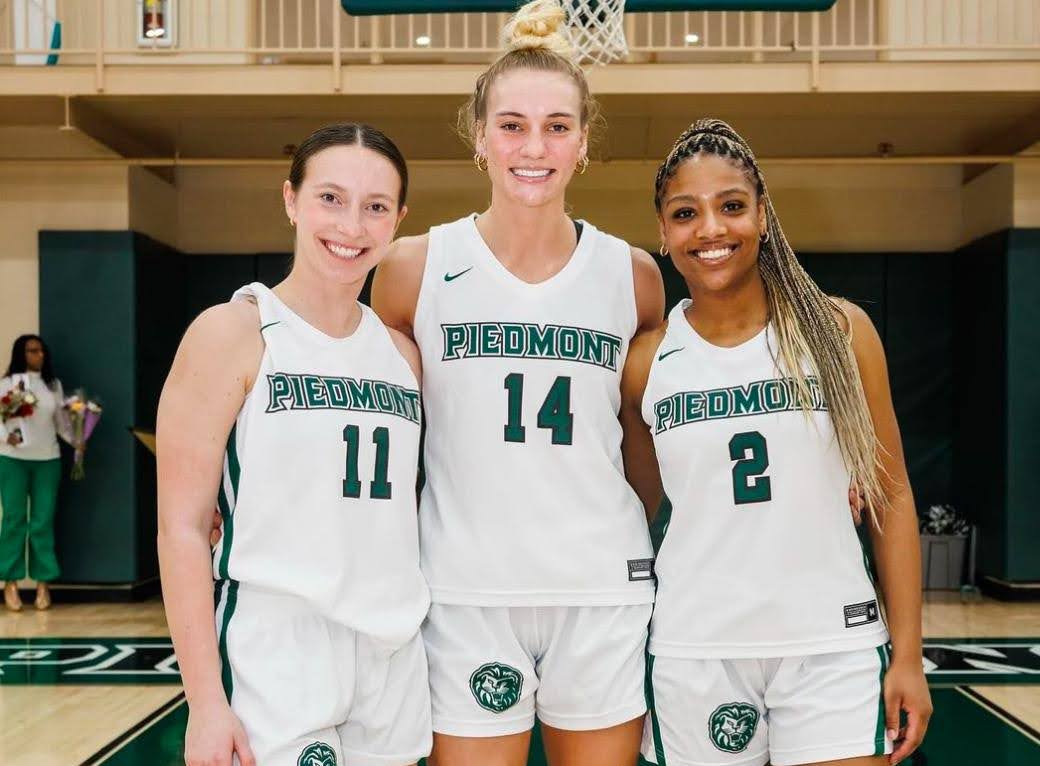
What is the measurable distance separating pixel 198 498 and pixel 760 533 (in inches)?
40.0

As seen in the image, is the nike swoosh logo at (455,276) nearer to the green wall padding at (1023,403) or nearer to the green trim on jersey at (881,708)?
the green trim on jersey at (881,708)

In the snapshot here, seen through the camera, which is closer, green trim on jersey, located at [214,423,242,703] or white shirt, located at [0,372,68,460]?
green trim on jersey, located at [214,423,242,703]

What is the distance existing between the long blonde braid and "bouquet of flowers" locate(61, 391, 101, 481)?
6357 millimetres

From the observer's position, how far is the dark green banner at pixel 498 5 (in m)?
5.04

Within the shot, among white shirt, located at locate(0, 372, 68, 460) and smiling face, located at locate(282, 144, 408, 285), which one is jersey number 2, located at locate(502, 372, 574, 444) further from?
white shirt, located at locate(0, 372, 68, 460)

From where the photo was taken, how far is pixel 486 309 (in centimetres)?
224

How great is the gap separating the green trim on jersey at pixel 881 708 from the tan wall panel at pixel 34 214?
7.26 meters

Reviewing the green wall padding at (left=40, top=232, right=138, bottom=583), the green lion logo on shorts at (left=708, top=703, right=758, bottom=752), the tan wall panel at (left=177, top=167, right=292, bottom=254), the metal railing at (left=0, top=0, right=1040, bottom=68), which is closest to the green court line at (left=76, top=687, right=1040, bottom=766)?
the green lion logo on shorts at (left=708, top=703, right=758, bottom=752)

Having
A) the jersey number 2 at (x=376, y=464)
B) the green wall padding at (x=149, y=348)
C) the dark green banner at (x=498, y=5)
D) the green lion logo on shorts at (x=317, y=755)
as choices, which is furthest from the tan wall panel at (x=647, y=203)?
the green lion logo on shorts at (x=317, y=755)

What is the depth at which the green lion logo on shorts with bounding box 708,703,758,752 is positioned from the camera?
6.61 feet

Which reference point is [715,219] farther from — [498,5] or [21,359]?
[21,359]

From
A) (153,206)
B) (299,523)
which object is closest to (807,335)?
(299,523)

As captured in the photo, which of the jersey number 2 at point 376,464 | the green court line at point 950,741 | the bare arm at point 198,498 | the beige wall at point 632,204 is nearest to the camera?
the bare arm at point 198,498

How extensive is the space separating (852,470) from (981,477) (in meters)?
6.98
